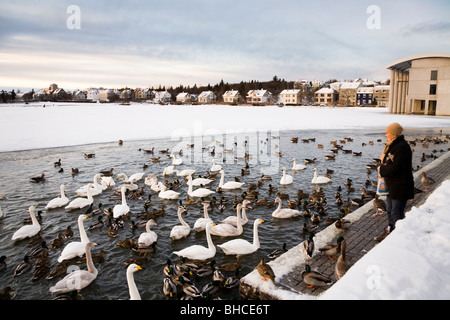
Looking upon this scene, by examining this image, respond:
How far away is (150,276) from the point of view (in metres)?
7.20

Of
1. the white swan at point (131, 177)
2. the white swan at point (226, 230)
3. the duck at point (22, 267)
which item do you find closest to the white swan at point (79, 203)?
the white swan at point (131, 177)

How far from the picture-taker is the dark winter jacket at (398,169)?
657cm

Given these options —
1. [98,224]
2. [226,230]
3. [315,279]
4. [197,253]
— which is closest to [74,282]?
[197,253]

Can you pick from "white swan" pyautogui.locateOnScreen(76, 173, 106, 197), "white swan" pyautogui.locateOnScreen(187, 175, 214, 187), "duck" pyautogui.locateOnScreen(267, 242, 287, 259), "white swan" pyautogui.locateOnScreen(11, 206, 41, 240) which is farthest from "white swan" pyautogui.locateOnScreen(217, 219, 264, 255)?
"white swan" pyautogui.locateOnScreen(76, 173, 106, 197)

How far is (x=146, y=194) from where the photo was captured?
44.5 feet

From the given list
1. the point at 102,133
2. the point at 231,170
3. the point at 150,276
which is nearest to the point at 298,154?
the point at 231,170

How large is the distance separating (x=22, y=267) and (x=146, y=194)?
21.1 feet

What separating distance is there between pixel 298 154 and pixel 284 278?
59.7 feet

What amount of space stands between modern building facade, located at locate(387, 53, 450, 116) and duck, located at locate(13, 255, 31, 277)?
2706 inches

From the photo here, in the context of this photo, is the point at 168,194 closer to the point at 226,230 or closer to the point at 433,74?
the point at 226,230

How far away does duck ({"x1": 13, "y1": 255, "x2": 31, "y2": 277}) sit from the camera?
287 inches

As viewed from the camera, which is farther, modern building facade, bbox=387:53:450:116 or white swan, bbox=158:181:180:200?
modern building facade, bbox=387:53:450:116

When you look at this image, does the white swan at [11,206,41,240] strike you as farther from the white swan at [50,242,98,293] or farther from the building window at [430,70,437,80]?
the building window at [430,70,437,80]

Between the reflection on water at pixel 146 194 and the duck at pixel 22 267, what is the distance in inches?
5.0
